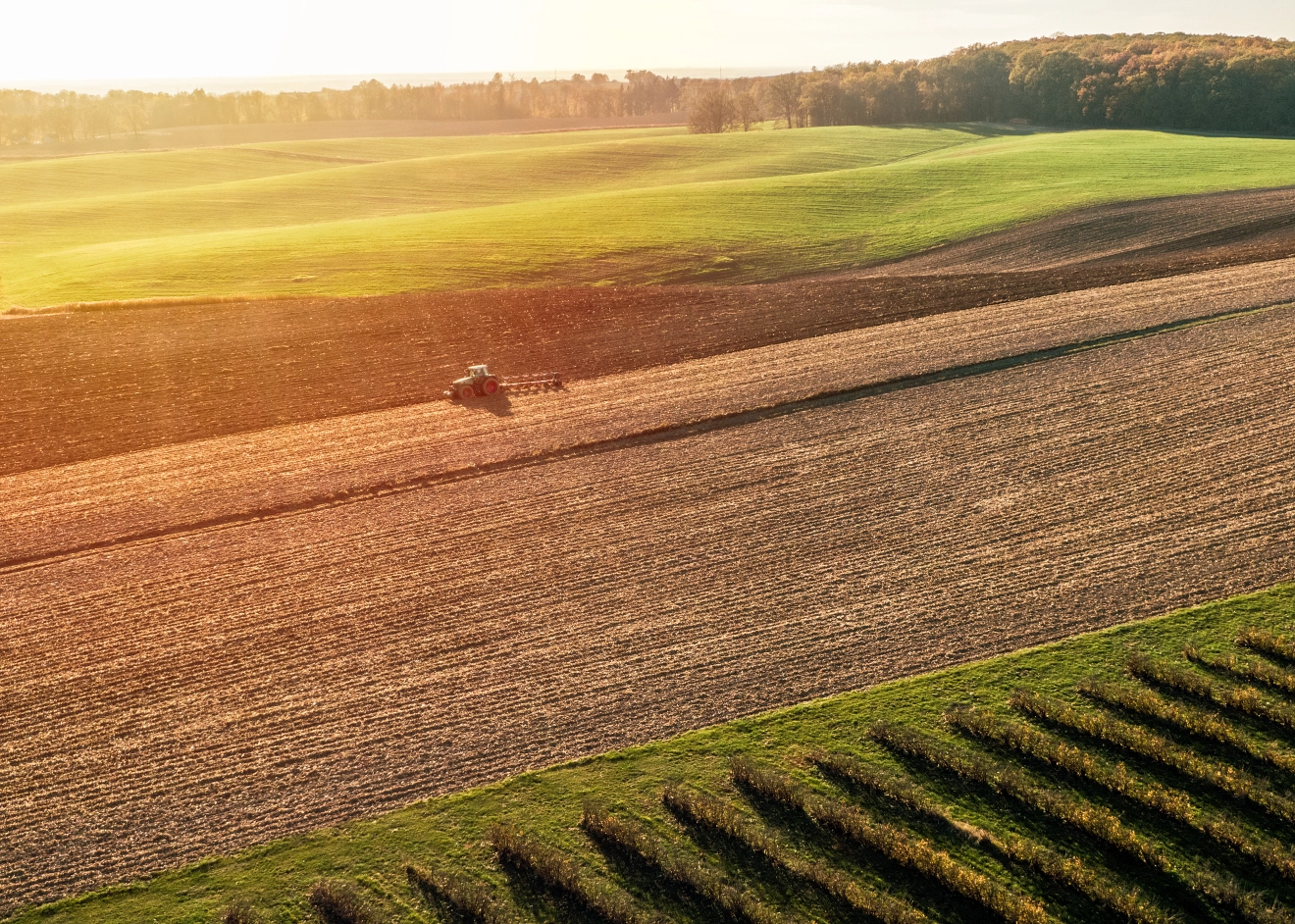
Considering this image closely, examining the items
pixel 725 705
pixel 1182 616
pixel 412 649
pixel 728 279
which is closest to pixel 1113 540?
pixel 1182 616

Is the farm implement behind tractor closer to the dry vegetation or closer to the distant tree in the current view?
the dry vegetation

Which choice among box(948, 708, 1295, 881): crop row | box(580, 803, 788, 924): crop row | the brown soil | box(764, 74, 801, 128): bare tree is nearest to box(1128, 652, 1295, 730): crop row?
box(948, 708, 1295, 881): crop row

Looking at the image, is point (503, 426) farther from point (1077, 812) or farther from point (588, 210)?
point (588, 210)

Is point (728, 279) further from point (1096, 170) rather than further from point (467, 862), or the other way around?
point (467, 862)

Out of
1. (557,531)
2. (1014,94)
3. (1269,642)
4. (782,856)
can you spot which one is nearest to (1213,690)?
(1269,642)

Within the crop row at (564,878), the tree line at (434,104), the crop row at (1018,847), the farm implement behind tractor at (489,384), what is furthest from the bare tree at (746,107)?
the crop row at (564,878)

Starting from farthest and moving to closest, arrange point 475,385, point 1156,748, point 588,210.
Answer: point 588,210, point 475,385, point 1156,748
